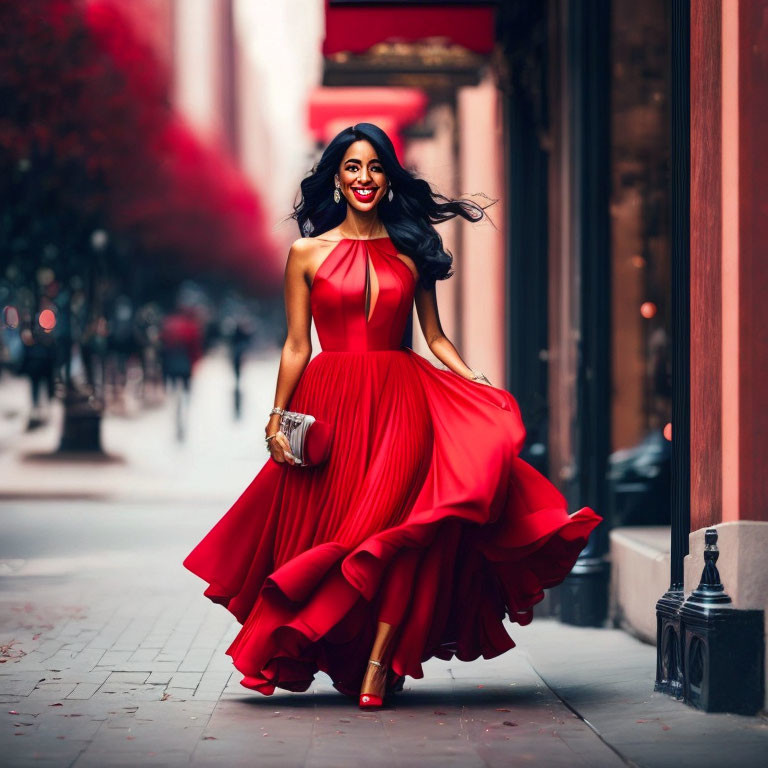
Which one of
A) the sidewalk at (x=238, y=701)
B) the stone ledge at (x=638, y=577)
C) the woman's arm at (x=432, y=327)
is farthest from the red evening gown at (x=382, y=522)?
the stone ledge at (x=638, y=577)

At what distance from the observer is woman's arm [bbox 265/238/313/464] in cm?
643

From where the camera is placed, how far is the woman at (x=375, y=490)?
6.15m

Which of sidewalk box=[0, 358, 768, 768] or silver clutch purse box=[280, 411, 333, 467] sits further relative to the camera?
silver clutch purse box=[280, 411, 333, 467]

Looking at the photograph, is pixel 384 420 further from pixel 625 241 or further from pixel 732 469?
pixel 625 241

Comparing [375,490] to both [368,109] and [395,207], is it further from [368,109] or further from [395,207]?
[368,109]

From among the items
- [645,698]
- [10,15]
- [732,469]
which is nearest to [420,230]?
[732,469]

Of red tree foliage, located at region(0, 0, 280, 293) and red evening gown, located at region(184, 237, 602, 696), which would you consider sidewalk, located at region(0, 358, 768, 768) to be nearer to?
red evening gown, located at region(184, 237, 602, 696)

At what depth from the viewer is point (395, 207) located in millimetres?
6605

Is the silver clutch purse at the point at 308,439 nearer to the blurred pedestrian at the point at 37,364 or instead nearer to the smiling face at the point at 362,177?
the smiling face at the point at 362,177

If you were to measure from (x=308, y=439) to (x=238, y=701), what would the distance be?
1.10m

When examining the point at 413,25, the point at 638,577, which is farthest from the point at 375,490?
the point at 413,25

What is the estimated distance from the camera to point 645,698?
660cm

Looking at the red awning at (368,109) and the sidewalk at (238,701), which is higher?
the red awning at (368,109)

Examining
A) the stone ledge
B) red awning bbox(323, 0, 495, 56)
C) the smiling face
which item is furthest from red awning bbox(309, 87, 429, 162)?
the smiling face
